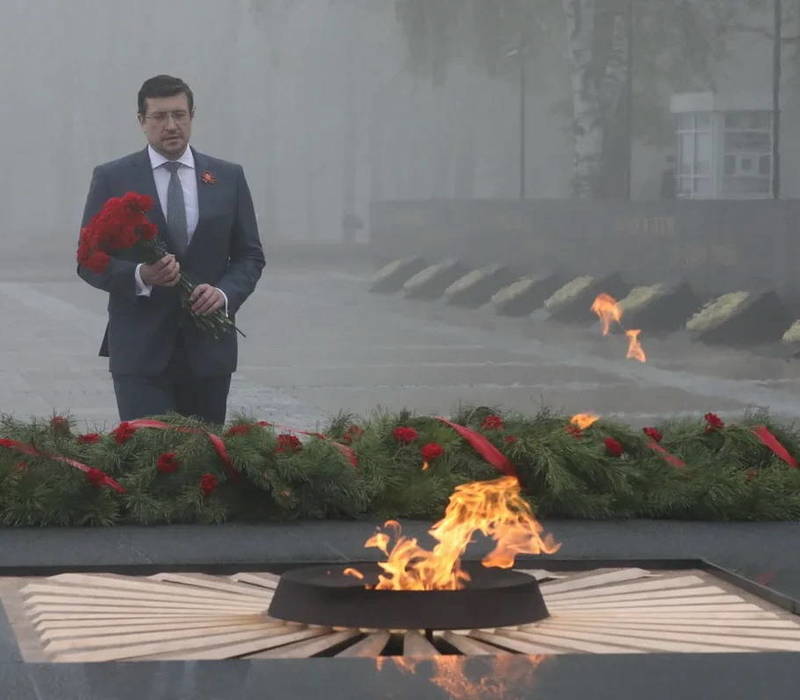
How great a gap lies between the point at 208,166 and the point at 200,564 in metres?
1.63

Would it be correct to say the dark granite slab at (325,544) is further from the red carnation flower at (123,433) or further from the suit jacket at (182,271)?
the suit jacket at (182,271)

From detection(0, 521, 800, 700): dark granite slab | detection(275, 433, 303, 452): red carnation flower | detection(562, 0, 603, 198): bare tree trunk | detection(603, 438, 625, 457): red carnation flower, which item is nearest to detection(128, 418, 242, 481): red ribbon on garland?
detection(275, 433, 303, 452): red carnation flower

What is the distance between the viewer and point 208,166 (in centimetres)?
612

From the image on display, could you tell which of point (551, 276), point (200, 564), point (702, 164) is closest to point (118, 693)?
point (200, 564)

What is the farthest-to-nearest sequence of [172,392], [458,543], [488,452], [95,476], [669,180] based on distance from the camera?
[669,180], [172,392], [488,452], [95,476], [458,543]

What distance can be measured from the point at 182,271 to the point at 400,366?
13135 mm

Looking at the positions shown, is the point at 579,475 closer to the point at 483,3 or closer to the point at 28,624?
the point at 28,624

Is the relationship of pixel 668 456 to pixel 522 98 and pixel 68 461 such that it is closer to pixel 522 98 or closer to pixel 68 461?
pixel 68 461

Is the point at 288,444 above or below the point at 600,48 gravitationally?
below

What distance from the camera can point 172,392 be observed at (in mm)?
6277

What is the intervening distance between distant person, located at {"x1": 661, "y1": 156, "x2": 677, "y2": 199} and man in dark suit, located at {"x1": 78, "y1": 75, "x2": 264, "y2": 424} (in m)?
26.5

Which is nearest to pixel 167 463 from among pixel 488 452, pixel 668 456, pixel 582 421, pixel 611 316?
pixel 488 452

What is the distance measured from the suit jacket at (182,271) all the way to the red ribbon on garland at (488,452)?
31.0 inches

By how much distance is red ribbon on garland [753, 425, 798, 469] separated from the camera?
5992mm
